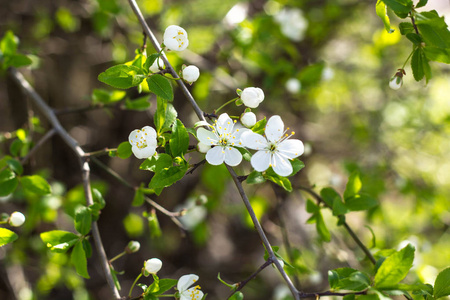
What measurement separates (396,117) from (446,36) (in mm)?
2338

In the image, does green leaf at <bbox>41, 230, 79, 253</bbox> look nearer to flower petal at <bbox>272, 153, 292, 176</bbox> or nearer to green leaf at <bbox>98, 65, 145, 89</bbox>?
green leaf at <bbox>98, 65, 145, 89</bbox>

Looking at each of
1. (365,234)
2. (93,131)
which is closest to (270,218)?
(365,234)

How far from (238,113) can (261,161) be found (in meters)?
2.01

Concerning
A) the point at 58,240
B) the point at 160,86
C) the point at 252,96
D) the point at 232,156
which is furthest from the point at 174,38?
the point at 58,240

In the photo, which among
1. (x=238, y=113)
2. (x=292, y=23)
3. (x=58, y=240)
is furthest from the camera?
(x=238, y=113)

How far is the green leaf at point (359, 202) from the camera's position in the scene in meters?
1.61

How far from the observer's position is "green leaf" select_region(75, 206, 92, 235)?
4.61 ft

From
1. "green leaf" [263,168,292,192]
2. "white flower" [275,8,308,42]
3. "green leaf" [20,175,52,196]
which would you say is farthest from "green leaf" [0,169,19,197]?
"white flower" [275,8,308,42]

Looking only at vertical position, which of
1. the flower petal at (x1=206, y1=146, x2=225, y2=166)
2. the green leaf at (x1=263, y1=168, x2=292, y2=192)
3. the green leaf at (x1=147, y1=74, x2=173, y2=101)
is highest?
the green leaf at (x1=147, y1=74, x2=173, y2=101)

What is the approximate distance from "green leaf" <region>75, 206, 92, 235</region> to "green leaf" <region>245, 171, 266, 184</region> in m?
0.60

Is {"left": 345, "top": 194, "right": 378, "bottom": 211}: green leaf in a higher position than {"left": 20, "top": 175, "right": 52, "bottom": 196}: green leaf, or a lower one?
lower

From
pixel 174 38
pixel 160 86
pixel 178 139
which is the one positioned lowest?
pixel 178 139

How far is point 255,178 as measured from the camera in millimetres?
1244

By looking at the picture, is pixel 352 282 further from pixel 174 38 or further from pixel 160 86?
pixel 174 38
